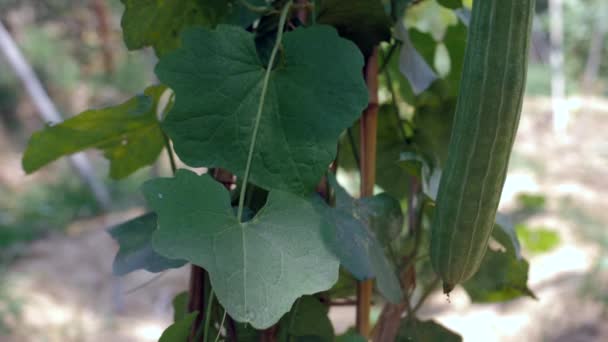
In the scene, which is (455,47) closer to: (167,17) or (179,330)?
(167,17)

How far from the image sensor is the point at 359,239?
19.9 inches

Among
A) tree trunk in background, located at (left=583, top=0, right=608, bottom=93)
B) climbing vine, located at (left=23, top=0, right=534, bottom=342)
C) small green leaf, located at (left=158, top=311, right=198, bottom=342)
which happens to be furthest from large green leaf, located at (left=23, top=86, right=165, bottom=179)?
tree trunk in background, located at (left=583, top=0, right=608, bottom=93)

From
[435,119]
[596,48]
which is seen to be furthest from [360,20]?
[596,48]

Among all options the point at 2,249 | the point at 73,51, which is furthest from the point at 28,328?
the point at 73,51

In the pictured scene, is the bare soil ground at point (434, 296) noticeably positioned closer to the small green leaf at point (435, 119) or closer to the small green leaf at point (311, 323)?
the small green leaf at point (435, 119)

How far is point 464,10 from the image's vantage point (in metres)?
0.72

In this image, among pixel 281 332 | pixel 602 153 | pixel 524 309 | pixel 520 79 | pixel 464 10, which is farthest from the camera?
pixel 602 153

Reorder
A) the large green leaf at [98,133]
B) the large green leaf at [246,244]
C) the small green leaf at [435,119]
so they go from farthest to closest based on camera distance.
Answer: the small green leaf at [435,119]
the large green leaf at [98,133]
the large green leaf at [246,244]

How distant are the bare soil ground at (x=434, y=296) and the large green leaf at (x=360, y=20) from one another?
8.22 feet

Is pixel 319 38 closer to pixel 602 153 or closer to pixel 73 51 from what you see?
pixel 602 153

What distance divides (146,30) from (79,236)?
13.2 ft

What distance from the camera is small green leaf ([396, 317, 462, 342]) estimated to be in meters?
0.67

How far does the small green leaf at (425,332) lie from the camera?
2.19ft

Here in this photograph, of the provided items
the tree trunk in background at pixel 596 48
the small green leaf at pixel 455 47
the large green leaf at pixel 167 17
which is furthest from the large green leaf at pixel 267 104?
the tree trunk in background at pixel 596 48
